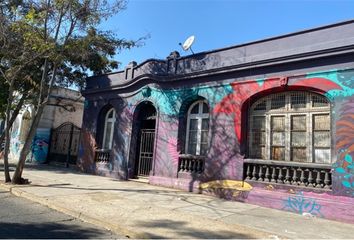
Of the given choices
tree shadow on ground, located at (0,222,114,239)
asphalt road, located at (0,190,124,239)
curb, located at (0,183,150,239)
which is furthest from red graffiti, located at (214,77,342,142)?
tree shadow on ground, located at (0,222,114,239)

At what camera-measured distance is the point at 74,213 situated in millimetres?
7484

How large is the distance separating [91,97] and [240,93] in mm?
8520

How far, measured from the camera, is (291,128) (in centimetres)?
984

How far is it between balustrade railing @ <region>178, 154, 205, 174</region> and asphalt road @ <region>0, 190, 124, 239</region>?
5.13 meters

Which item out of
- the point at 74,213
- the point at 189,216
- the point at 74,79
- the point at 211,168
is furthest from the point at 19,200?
the point at 74,79

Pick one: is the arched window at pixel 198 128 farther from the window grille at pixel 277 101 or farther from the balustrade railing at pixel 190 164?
the window grille at pixel 277 101

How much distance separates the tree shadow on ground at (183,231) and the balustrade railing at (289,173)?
349 cm

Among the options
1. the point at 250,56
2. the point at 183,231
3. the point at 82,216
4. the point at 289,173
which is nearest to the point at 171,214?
the point at 183,231

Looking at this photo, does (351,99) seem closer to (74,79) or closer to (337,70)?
(337,70)

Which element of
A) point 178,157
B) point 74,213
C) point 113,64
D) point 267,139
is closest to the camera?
point 74,213

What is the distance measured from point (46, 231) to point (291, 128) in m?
7.01

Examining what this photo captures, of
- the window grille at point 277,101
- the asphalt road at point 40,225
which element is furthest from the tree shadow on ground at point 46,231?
the window grille at point 277,101

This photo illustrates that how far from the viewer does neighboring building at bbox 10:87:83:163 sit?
64.4ft

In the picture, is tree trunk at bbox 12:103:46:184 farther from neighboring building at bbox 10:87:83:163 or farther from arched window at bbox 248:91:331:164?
arched window at bbox 248:91:331:164
